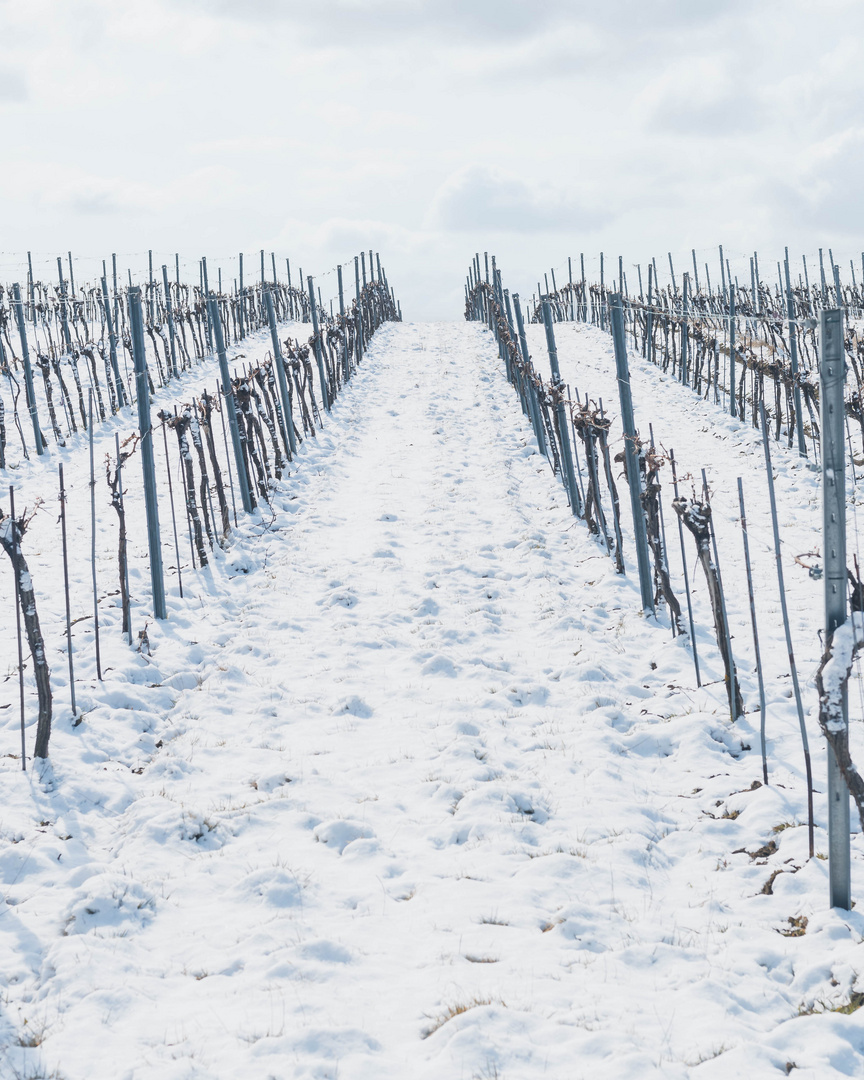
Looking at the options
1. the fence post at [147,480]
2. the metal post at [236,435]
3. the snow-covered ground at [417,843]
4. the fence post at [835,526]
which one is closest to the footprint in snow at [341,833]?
the snow-covered ground at [417,843]

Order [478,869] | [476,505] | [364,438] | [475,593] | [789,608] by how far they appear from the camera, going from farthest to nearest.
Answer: [364,438] < [476,505] < [475,593] < [789,608] < [478,869]

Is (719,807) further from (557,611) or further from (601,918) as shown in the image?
(557,611)

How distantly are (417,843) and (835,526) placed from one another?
3.18 m

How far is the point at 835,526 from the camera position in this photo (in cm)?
408

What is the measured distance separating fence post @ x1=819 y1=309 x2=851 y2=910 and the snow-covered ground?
293 mm

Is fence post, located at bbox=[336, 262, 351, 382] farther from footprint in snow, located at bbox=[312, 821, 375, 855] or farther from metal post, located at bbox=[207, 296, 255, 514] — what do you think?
footprint in snow, located at bbox=[312, 821, 375, 855]

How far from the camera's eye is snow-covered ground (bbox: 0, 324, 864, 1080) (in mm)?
3498

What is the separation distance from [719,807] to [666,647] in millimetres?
2433

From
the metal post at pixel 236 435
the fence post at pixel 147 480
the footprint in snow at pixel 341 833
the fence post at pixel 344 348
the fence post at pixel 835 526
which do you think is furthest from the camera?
the fence post at pixel 344 348

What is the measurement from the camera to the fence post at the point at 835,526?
4.03m

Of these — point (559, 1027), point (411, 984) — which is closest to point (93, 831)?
point (411, 984)

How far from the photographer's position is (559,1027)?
11.4 feet

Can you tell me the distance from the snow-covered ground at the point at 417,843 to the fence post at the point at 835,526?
0.29 m

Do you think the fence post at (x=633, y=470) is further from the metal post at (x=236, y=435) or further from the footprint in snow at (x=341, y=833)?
the metal post at (x=236, y=435)
